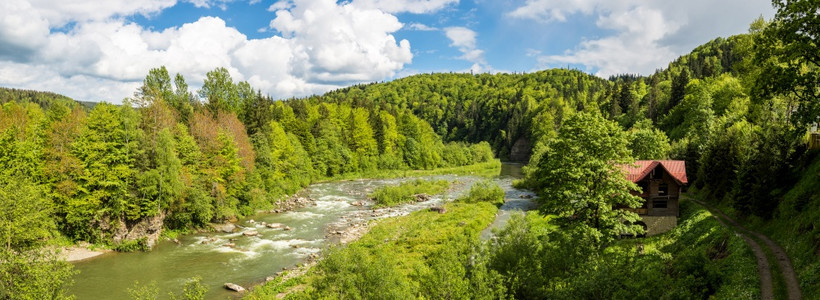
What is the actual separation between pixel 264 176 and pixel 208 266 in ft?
89.9

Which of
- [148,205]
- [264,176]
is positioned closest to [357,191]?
[264,176]

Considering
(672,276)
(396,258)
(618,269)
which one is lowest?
(396,258)

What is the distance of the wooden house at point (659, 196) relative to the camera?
3653cm

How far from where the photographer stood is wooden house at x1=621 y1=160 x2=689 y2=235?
36531 millimetres

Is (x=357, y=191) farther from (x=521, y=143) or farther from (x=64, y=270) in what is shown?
(x=521, y=143)

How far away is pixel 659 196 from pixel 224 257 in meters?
39.8

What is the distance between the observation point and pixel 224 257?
37.7 metres

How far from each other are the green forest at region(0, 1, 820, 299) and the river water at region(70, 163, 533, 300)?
88.3 inches

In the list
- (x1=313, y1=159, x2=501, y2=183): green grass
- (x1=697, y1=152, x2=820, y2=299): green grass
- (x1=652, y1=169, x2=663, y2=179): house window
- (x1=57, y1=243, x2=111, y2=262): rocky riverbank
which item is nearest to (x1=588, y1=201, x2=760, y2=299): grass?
(x1=697, y1=152, x2=820, y2=299): green grass

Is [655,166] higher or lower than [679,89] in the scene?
lower

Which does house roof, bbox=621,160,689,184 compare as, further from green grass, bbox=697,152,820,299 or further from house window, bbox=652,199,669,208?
green grass, bbox=697,152,820,299

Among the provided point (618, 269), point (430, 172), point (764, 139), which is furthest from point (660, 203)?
point (430, 172)

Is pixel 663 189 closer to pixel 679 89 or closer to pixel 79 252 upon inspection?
pixel 79 252

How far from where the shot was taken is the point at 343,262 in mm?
18469
